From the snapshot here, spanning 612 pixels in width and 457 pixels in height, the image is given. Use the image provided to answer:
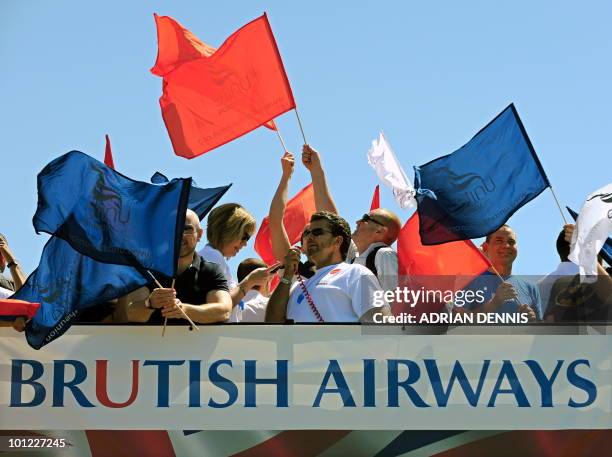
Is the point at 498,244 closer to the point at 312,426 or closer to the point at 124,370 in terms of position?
the point at 312,426

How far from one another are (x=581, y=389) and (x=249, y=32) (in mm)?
4274

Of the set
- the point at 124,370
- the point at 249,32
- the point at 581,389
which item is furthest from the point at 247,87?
the point at 581,389

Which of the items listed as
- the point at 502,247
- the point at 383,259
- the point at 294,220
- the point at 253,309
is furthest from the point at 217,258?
the point at 294,220

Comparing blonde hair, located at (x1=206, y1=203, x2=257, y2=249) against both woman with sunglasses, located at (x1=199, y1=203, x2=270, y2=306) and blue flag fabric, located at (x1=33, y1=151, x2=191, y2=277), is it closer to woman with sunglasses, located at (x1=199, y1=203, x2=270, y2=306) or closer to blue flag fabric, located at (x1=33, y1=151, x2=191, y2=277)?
woman with sunglasses, located at (x1=199, y1=203, x2=270, y2=306)

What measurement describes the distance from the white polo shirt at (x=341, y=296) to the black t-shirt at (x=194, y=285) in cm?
52

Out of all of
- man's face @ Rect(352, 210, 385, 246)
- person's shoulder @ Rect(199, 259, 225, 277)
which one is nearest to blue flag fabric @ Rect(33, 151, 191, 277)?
person's shoulder @ Rect(199, 259, 225, 277)

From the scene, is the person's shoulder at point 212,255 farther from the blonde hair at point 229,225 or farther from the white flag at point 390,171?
the white flag at point 390,171

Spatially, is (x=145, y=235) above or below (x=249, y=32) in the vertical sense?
below

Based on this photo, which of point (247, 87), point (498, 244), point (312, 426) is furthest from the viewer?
point (247, 87)

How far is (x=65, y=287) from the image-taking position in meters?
7.55

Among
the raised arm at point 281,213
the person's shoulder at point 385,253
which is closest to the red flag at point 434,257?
the person's shoulder at point 385,253

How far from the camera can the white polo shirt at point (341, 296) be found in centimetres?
760

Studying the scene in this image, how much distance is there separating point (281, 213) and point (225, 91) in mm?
1614

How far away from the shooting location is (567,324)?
764cm
